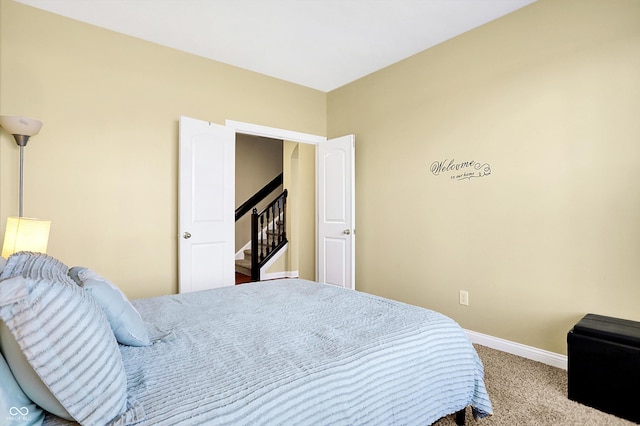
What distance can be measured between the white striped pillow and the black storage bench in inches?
92.3

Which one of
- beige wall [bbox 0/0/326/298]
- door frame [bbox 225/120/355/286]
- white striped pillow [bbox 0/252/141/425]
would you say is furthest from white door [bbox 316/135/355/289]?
white striped pillow [bbox 0/252/141/425]

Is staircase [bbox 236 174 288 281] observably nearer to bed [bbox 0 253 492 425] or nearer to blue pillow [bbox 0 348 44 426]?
bed [bbox 0 253 492 425]

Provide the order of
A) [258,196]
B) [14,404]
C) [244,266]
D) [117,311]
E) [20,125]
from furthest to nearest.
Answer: [258,196] → [244,266] → [20,125] → [117,311] → [14,404]

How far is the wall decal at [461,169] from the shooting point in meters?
2.96

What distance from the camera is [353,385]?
3.90 feet

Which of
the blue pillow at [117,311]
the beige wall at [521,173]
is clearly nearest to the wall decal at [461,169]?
the beige wall at [521,173]

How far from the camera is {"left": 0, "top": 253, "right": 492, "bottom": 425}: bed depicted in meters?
0.88

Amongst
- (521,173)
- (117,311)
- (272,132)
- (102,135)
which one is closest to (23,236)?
(102,135)

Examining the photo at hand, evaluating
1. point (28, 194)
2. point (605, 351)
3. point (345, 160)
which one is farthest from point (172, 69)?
point (605, 351)

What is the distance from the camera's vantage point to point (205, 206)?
338 centimetres

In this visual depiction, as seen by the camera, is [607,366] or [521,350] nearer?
[607,366]

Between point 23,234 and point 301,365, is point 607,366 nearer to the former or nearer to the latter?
point 301,365

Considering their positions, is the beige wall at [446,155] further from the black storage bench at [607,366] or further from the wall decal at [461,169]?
the black storage bench at [607,366]

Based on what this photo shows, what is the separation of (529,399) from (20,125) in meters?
3.85
